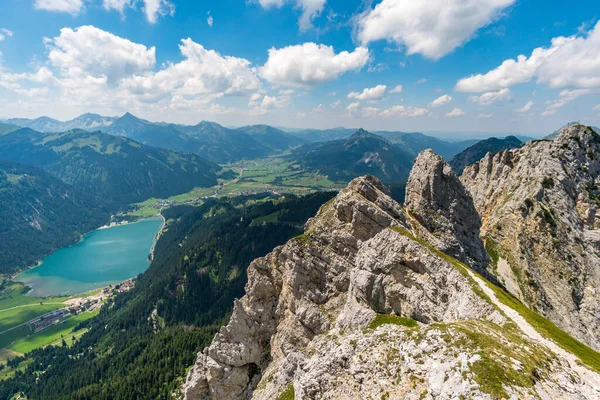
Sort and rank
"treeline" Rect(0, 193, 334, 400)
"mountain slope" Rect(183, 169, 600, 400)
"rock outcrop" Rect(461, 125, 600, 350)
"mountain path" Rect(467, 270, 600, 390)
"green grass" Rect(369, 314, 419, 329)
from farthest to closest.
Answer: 1. "treeline" Rect(0, 193, 334, 400)
2. "rock outcrop" Rect(461, 125, 600, 350)
3. "green grass" Rect(369, 314, 419, 329)
4. "mountain path" Rect(467, 270, 600, 390)
5. "mountain slope" Rect(183, 169, 600, 400)

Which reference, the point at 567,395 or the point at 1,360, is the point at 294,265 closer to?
the point at 567,395

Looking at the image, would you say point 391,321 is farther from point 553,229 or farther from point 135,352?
point 135,352

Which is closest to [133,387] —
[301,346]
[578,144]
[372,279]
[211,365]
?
[211,365]

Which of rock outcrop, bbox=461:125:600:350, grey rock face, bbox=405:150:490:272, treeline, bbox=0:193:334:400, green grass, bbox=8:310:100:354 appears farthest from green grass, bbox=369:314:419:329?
green grass, bbox=8:310:100:354

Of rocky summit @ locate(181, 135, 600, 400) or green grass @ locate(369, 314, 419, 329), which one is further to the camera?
green grass @ locate(369, 314, 419, 329)

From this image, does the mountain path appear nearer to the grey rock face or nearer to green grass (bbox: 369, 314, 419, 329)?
green grass (bbox: 369, 314, 419, 329)

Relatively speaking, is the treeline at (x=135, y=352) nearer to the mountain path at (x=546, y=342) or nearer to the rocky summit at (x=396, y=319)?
the rocky summit at (x=396, y=319)

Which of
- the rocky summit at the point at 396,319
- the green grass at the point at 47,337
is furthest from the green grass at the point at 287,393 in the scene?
the green grass at the point at 47,337
